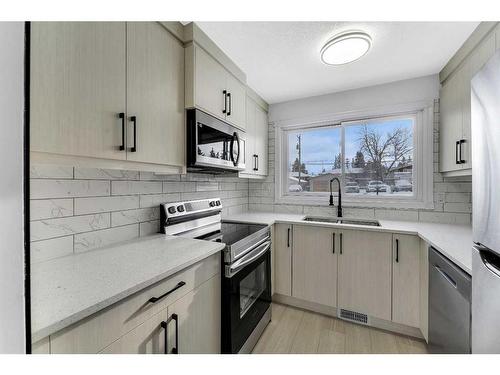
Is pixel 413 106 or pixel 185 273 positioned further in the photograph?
pixel 413 106


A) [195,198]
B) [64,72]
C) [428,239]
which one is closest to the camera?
[64,72]

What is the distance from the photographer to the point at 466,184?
193cm

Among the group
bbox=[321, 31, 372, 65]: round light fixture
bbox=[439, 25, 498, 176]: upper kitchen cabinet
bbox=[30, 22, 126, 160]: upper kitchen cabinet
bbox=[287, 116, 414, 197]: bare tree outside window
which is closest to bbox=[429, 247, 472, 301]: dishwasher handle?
bbox=[439, 25, 498, 176]: upper kitchen cabinet

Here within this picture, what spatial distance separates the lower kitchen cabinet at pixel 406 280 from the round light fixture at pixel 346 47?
4.75 ft

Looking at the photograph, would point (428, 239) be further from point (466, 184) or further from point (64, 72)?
point (64, 72)

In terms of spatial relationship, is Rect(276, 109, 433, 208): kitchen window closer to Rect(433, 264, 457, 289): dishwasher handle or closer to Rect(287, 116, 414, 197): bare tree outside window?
Rect(287, 116, 414, 197): bare tree outside window

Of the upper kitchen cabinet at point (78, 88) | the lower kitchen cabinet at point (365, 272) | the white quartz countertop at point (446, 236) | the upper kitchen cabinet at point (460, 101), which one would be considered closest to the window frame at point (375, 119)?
the upper kitchen cabinet at point (460, 101)

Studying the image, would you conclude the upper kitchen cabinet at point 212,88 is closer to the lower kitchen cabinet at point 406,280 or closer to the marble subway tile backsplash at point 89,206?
the marble subway tile backsplash at point 89,206

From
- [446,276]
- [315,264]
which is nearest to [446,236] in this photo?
[446,276]

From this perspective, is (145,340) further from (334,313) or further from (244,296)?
(334,313)

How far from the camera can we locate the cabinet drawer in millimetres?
624
